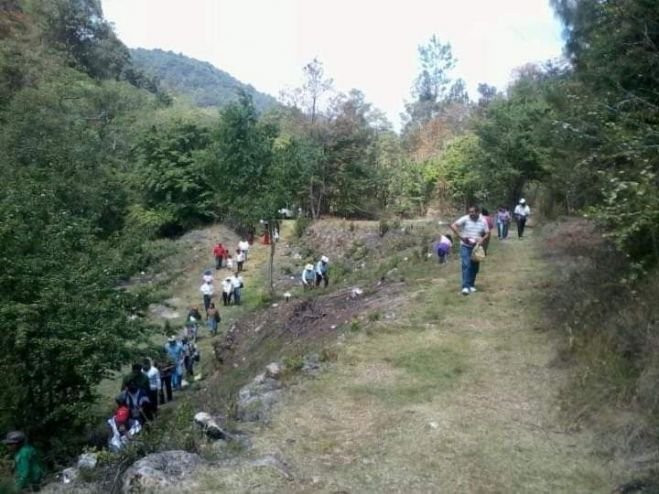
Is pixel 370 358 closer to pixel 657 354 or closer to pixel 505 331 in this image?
pixel 505 331

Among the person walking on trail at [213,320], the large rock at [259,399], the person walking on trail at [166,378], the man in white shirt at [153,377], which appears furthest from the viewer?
the person walking on trail at [213,320]

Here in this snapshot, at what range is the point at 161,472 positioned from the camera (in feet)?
18.8

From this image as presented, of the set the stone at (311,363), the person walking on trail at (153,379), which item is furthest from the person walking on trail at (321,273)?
the stone at (311,363)

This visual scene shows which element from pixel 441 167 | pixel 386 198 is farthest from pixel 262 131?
pixel 441 167

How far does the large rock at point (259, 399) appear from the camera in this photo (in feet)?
24.5

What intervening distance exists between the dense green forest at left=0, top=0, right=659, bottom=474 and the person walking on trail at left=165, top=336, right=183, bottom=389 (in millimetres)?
1706

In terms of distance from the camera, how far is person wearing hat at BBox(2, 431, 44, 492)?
7.30 meters

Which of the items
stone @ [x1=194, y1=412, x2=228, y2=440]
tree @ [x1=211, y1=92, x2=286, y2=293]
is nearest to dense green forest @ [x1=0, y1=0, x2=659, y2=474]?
tree @ [x1=211, y1=92, x2=286, y2=293]

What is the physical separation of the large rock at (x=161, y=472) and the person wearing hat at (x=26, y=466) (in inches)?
86.0

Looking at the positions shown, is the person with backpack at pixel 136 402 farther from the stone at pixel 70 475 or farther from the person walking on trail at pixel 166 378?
the stone at pixel 70 475

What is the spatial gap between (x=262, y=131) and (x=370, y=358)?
13429 mm

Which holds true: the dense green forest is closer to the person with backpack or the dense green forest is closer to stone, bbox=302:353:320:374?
the person with backpack

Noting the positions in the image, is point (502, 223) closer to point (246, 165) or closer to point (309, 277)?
point (309, 277)

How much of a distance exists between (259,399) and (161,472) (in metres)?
2.34
